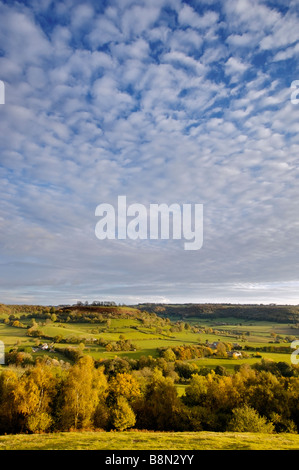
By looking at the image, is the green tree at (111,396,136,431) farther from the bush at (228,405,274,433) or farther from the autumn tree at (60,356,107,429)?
the bush at (228,405,274,433)

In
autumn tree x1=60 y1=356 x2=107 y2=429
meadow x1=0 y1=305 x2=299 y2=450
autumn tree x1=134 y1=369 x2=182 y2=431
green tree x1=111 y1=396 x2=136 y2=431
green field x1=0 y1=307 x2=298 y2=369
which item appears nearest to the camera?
meadow x1=0 y1=305 x2=299 y2=450

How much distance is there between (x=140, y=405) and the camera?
198ft

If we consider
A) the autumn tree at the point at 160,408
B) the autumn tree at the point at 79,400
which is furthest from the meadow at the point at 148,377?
the autumn tree at the point at 79,400

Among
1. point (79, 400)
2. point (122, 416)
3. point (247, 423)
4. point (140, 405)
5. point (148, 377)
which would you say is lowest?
point (148, 377)

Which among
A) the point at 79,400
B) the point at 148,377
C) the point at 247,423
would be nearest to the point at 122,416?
the point at 79,400

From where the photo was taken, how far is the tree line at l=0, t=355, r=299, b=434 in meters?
51.9

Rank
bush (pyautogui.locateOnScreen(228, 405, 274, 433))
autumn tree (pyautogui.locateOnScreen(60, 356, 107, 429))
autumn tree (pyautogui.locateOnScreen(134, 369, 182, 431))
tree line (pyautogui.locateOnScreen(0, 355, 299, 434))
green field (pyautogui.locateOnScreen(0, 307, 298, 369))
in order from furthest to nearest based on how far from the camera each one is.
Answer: green field (pyautogui.locateOnScreen(0, 307, 298, 369)) → autumn tree (pyautogui.locateOnScreen(134, 369, 182, 431)) → autumn tree (pyautogui.locateOnScreen(60, 356, 107, 429)) → tree line (pyautogui.locateOnScreen(0, 355, 299, 434)) → bush (pyautogui.locateOnScreen(228, 405, 274, 433))

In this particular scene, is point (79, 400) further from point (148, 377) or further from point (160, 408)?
point (148, 377)

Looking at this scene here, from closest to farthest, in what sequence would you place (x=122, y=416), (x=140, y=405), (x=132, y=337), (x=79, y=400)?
(x=122, y=416), (x=79, y=400), (x=140, y=405), (x=132, y=337)

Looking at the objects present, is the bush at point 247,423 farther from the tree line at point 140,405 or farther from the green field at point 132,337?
the green field at point 132,337

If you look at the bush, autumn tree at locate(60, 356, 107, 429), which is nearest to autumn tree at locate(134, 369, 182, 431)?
autumn tree at locate(60, 356, 107, 429)

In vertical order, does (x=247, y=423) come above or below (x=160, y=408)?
above
